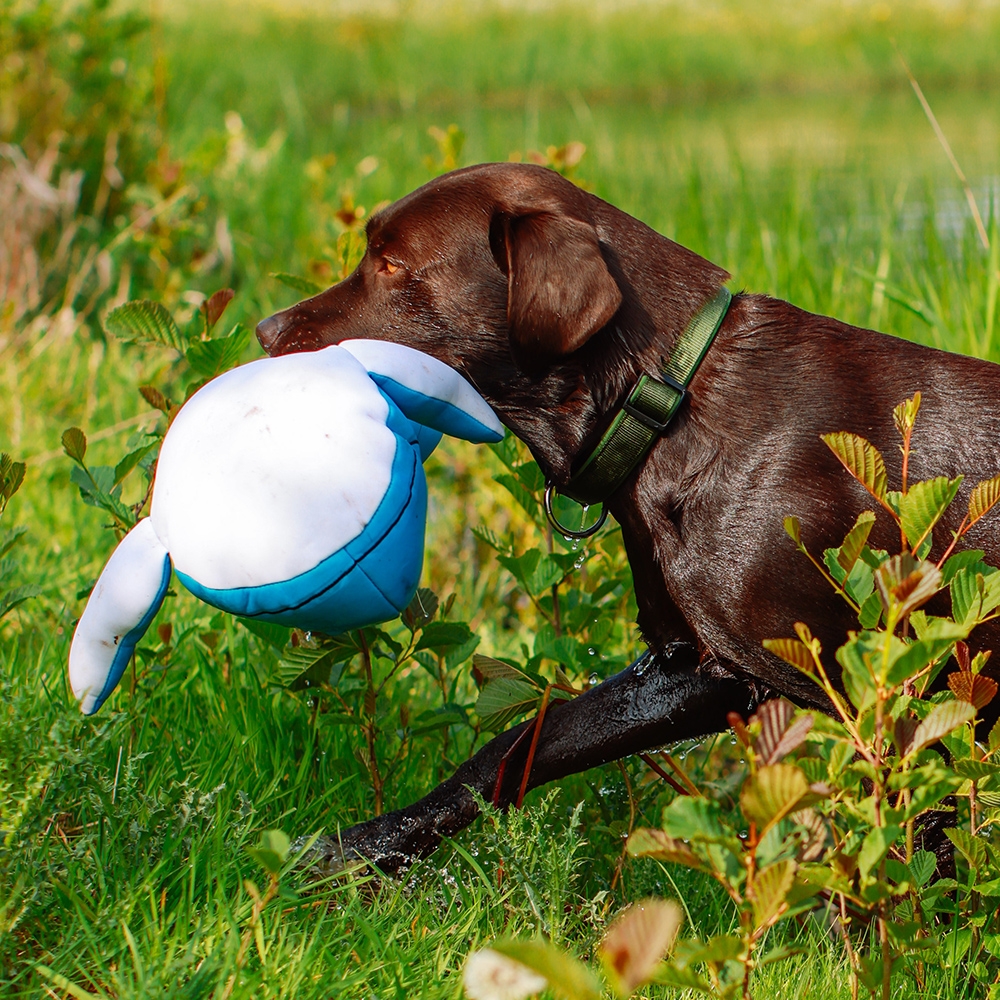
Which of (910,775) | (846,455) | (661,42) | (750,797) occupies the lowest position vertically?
(661,42)

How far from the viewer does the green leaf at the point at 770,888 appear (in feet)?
4.65

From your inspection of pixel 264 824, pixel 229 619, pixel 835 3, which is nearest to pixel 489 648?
pixel 229 619

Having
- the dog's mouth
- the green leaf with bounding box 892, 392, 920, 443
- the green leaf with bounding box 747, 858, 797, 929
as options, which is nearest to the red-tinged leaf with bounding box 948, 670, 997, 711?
the green leaf with bounding box 892, 392, 920, 443

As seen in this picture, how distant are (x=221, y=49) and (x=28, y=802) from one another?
15.8m

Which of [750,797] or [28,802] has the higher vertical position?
[750,797]

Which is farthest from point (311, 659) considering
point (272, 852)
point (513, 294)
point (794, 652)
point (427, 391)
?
point (794, 652)

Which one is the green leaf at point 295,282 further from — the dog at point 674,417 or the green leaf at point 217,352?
the green leaf at point 217,352

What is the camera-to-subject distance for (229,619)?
3.12 metres

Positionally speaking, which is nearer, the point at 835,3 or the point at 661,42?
the point at 661,42

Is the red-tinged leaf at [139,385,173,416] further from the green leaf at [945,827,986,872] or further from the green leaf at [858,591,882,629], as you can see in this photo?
the green leaf at [945,827,986,872]

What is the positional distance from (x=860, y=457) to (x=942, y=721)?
0.40 metres

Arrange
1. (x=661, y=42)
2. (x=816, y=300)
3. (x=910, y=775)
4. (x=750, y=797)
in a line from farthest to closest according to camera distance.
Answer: (x=661, y=42)
(x=816, y=300)
(x=910, y=775)
(x=750, y=797)

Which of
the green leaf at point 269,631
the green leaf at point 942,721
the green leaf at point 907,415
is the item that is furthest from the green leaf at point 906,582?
the green leaf at point 269,631

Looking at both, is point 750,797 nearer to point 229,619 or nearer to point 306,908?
point 306,908
